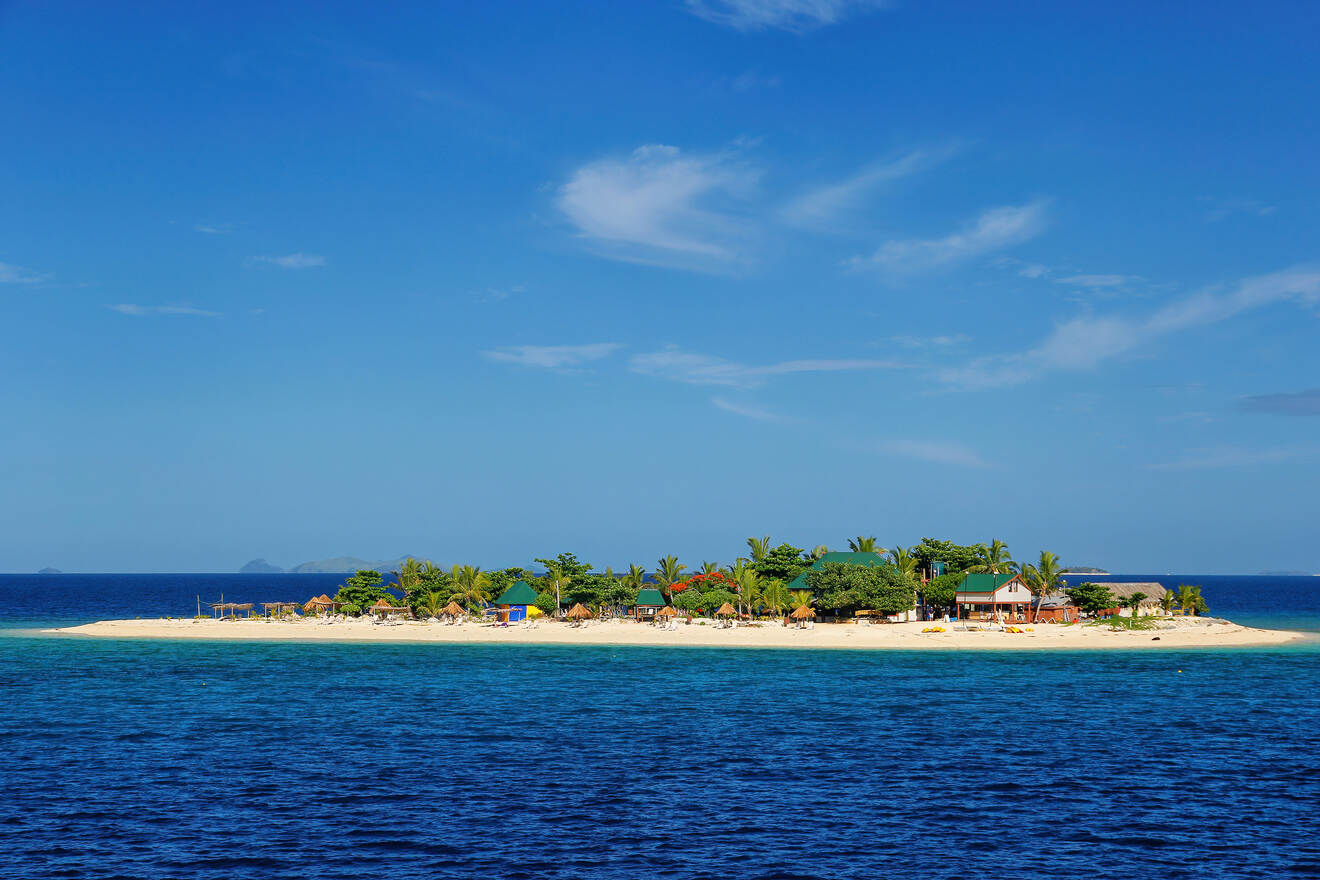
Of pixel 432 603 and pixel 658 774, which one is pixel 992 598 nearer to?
pixel 432 603

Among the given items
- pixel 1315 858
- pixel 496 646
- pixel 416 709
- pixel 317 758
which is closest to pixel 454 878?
pixel 317 758

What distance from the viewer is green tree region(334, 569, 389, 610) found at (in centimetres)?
12231

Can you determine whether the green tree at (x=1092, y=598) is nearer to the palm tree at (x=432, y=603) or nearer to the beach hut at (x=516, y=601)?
the beach hut at (x=516, y=601)

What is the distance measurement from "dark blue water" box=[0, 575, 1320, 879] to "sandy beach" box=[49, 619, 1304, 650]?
881 inches

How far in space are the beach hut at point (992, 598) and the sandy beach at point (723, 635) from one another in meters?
8.56

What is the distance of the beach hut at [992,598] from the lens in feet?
372

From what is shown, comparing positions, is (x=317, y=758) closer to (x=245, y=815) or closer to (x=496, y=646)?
(x=245, y=815)

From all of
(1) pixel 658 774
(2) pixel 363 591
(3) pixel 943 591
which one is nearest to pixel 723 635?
(3) pixel 943 591

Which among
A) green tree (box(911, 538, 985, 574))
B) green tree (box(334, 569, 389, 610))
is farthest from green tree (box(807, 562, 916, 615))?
green tree (box(334, 569, 389, 610))

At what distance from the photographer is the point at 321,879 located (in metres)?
27.0

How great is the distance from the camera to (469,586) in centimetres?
12256

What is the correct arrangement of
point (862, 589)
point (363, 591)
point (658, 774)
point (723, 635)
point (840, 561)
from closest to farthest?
point (658, 774) → point (723, 635) → point (862, 589) → point (840, 561) → point (363, 591)

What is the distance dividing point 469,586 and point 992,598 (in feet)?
206

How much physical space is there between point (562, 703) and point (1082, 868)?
111 ft
